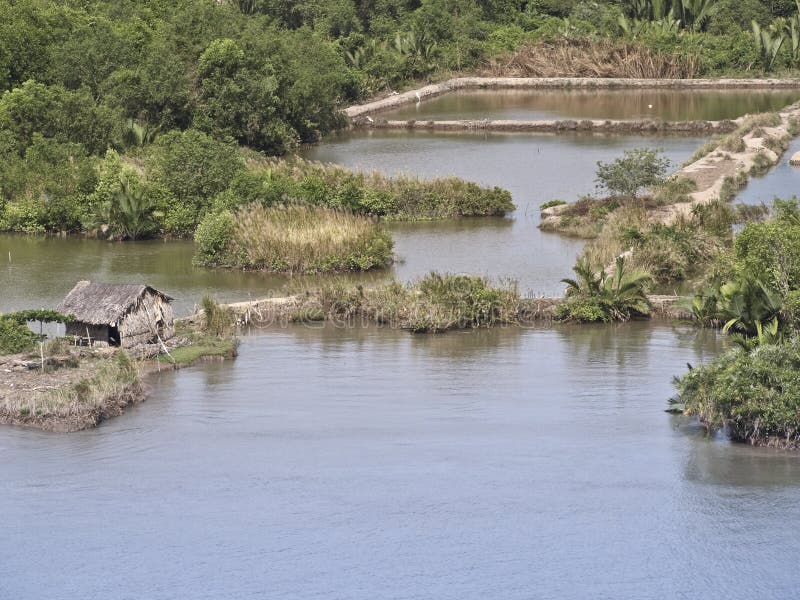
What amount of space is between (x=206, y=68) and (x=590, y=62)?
70.8ft

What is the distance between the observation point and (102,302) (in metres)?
19.8

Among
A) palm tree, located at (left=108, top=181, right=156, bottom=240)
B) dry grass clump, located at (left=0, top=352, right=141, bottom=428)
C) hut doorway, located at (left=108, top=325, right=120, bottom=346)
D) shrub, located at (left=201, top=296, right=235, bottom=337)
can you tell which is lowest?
dry grass clump, located at (left=0, top=352, right=141, bottom=428)

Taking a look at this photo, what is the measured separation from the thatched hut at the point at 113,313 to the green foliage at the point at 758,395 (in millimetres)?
7822

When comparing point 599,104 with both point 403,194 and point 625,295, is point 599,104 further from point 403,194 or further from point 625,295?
point 625,295

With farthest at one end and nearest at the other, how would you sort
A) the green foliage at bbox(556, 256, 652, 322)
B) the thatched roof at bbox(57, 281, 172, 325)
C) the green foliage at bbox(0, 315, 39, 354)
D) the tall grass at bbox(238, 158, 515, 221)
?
the tall grass at bbox(238, 158, 515, 221)
the green foliage at bbox(556, 256, 652, 322)
the thatched roof at bbox(57, 281, 172, 325)
the green foliage at bbox(0, 315, 39, 354)

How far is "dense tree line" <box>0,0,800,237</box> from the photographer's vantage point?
29.0 metres

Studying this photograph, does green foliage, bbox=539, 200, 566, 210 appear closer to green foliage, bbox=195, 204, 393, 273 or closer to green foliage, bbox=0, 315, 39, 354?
green foliage, bbox=195, 204, 393, 273

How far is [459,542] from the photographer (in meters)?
14.7

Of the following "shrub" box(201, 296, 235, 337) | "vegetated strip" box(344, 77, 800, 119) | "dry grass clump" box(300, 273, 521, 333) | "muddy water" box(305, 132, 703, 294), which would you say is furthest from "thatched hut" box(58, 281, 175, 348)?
"vegetated strip" box(344, 77, 800, 119)

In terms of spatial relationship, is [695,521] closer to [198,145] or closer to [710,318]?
[710,318]

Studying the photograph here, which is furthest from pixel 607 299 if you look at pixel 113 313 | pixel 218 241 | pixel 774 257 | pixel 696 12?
pixel 696 12

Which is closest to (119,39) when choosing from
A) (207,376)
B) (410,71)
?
(410,71)

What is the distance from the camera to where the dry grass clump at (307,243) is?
81.4 ft

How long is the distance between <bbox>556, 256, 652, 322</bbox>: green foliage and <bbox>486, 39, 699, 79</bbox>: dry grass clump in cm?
3275
